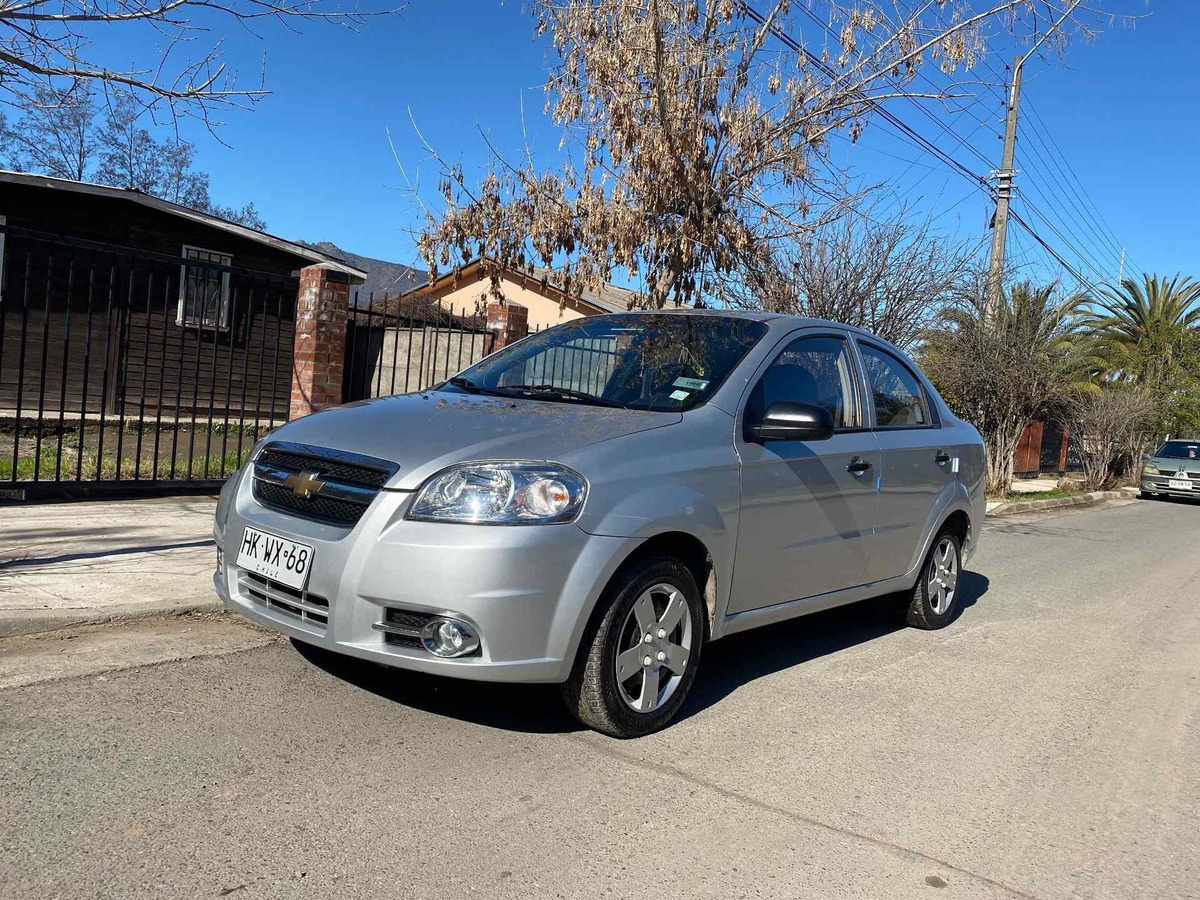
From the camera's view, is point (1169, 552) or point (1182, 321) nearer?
point (1169, 552)

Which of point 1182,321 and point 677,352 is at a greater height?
point 1182,321

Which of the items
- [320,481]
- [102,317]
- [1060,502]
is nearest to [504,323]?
[320,481]

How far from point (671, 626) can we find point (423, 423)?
4.20 feet

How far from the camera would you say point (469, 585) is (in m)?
3.32

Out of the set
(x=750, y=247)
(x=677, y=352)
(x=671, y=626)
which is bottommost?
(x=671, y=626)

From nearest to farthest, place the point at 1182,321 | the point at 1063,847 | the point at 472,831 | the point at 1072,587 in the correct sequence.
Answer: the point at 472,831 < the point at 1063,847 < the point at 1072,587 < the point at 1182,321

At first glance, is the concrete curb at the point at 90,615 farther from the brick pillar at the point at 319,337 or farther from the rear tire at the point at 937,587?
the brick pillar at the point at 319,337

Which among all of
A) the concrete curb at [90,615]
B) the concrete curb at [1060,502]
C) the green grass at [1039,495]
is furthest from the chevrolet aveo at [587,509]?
the green grass at [1039,495]

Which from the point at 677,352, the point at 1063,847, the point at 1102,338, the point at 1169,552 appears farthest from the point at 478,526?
the point at 1102,338

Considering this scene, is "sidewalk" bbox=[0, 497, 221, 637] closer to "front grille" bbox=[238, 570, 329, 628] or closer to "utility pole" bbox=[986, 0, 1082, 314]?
"front grille" bbox=[238, 570, 329, 628]

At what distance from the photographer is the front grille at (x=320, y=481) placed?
3566 millimetres

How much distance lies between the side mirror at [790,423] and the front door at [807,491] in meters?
0.07

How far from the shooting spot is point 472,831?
3.01 m

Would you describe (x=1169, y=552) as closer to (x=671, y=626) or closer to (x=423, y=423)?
(x=671, y=626)
